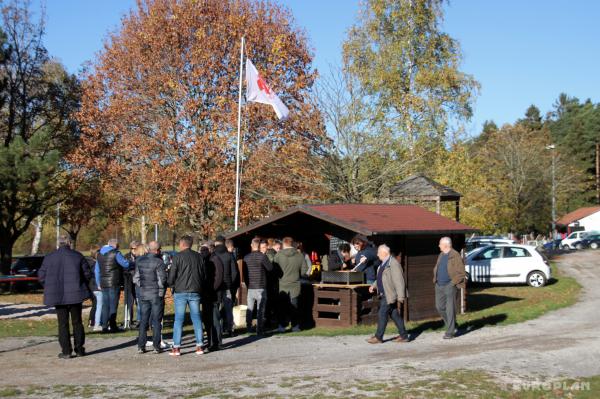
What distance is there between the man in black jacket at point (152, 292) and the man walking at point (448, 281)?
4.87m

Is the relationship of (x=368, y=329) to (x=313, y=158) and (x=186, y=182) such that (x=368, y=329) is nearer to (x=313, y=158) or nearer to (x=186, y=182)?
(x=313, y=158)

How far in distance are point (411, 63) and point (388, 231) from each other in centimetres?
2078

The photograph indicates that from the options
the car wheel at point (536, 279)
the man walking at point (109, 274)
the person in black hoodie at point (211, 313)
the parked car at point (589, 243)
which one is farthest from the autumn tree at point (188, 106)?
the parked car at point (589, 243)

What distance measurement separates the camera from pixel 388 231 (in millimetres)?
14156

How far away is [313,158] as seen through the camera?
24.8 meters

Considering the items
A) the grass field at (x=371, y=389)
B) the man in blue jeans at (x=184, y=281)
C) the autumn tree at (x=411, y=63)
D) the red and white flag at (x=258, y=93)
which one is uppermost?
the autumn tree at (x=411, y=63)

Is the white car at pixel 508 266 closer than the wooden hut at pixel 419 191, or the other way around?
the wooden hut at pixel 419 191

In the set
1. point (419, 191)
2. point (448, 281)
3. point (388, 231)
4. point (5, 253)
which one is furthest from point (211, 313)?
point (5, 253)

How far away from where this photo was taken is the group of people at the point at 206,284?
10750 millimetres

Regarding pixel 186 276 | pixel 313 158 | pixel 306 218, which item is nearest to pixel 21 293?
pixel 313 158

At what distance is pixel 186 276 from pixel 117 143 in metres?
21.0

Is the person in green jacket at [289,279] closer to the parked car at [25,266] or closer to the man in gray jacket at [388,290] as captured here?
the man in gray jacket at [388,290]

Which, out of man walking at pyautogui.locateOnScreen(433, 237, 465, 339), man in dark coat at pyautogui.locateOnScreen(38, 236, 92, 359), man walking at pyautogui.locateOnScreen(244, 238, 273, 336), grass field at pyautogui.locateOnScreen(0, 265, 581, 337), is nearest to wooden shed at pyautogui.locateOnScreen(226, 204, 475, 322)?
grass field at pyautogui.locateOnScreen(0, 265, 581, 337)

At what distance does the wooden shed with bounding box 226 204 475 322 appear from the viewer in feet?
48.1
